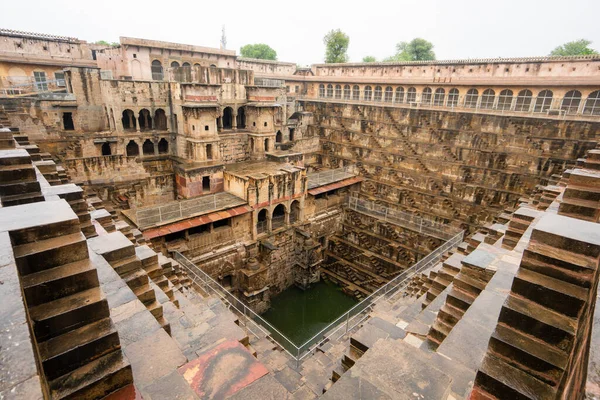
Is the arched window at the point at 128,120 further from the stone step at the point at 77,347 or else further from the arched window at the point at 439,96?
the arched window at the point at 439,96

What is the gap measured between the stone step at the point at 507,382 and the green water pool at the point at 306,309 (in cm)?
1231

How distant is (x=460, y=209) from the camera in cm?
1931

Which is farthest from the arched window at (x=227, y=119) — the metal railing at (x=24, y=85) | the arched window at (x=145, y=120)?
the metal railing at (x=24, y=85)

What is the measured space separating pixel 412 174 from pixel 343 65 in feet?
58.8

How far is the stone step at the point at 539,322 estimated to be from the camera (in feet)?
11.3

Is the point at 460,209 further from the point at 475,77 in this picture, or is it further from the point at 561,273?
the point at 561,273

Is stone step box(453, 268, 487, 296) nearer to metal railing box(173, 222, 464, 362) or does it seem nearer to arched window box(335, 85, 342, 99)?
metal railing box(173, 222, 464, 362)

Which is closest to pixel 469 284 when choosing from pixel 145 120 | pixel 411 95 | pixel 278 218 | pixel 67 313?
pixel 67 313

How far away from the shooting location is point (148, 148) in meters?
21.0

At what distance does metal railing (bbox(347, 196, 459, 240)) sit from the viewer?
60.1 ft

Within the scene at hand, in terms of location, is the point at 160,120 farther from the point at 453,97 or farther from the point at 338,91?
the point at 453,97

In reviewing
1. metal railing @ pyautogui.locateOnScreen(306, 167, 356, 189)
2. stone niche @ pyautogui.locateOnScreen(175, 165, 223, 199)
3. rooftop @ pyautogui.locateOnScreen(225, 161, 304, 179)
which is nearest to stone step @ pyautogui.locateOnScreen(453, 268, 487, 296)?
rooftop @ pyautogui.locateOnScreen(225, 161, 304, 179)

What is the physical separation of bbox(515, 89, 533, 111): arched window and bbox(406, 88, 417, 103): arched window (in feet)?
25.0

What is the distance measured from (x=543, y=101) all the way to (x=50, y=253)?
26937 mm
